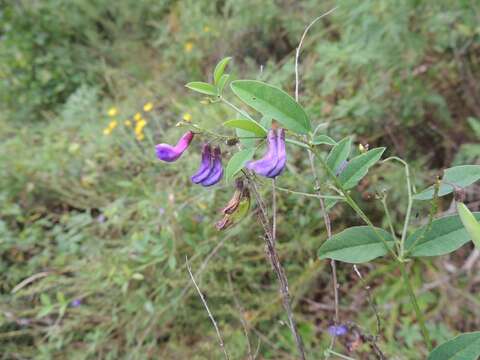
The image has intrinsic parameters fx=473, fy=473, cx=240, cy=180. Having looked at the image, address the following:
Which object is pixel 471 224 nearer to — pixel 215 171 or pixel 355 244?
pixel 355 244

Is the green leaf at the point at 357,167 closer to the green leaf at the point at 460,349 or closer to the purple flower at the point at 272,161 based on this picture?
the purple flower at the point at 272,161

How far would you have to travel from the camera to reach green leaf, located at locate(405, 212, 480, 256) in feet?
1.97

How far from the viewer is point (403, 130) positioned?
214 centimetres

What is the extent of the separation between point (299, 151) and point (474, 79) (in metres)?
0.86

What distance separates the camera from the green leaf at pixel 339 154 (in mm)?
663

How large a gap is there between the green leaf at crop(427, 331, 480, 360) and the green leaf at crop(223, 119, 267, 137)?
341 millimetres

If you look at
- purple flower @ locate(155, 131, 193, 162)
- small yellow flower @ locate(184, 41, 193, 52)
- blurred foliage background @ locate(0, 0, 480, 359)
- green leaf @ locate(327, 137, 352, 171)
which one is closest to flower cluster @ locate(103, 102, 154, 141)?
blurred foliage background @ locate(0, 0, 480, 359)

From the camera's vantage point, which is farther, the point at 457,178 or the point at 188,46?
the point at 188,46

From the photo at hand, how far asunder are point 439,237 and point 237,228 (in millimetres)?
1253

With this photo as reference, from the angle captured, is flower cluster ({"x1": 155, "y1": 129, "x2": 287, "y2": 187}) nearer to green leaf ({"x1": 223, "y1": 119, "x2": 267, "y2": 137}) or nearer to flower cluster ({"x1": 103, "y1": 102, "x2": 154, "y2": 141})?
green leaf ({"x1": 223, "y1": 119, "x2": 267, "y2": 137})

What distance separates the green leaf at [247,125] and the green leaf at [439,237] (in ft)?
0.79

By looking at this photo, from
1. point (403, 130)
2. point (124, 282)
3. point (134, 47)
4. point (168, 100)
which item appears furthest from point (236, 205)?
point (134, 47)

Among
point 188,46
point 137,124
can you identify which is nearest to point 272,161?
point 137,124

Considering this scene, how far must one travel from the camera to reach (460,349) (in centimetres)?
57
